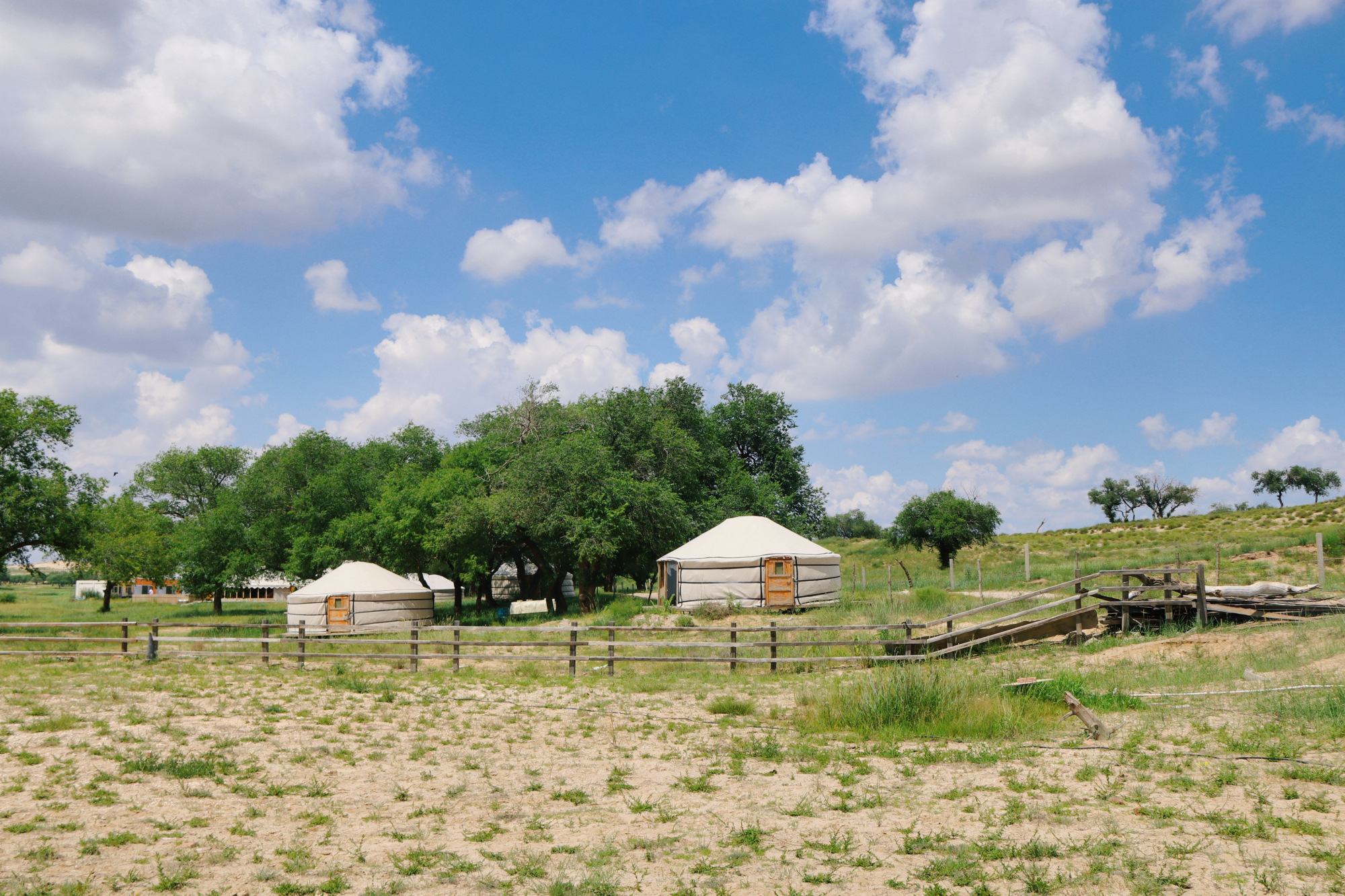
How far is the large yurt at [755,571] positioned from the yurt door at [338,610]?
11.3 m

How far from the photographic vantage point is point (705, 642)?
58.7ft

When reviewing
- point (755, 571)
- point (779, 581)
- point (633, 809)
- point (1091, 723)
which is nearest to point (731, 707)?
point (1091, 723)

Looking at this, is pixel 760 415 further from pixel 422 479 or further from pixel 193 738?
pixel 193 738

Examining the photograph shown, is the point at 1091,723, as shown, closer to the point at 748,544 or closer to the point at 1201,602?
the point at 1201,602

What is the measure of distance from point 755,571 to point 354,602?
1394cm

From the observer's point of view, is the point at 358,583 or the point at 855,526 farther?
the point at 855,526

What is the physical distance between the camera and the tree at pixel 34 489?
31969 mm

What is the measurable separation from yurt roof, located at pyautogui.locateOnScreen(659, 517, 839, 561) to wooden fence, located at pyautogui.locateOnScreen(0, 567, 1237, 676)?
6.90 meters

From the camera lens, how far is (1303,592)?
18.7 m

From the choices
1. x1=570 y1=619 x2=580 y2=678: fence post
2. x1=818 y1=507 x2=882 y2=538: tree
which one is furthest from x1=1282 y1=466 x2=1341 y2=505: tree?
x1=570 y1=619 x2=580 y2=678: fence post

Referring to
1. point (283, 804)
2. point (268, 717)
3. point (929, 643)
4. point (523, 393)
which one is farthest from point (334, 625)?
point (283, 804)

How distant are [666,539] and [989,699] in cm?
2540

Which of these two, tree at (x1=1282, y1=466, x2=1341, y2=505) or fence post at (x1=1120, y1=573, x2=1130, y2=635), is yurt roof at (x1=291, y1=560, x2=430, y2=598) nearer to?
fence post at (x1=1120, y1=573, x2=1130, y2=635)

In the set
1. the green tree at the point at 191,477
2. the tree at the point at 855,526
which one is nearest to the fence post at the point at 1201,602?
the green tree at the point at 191,477
